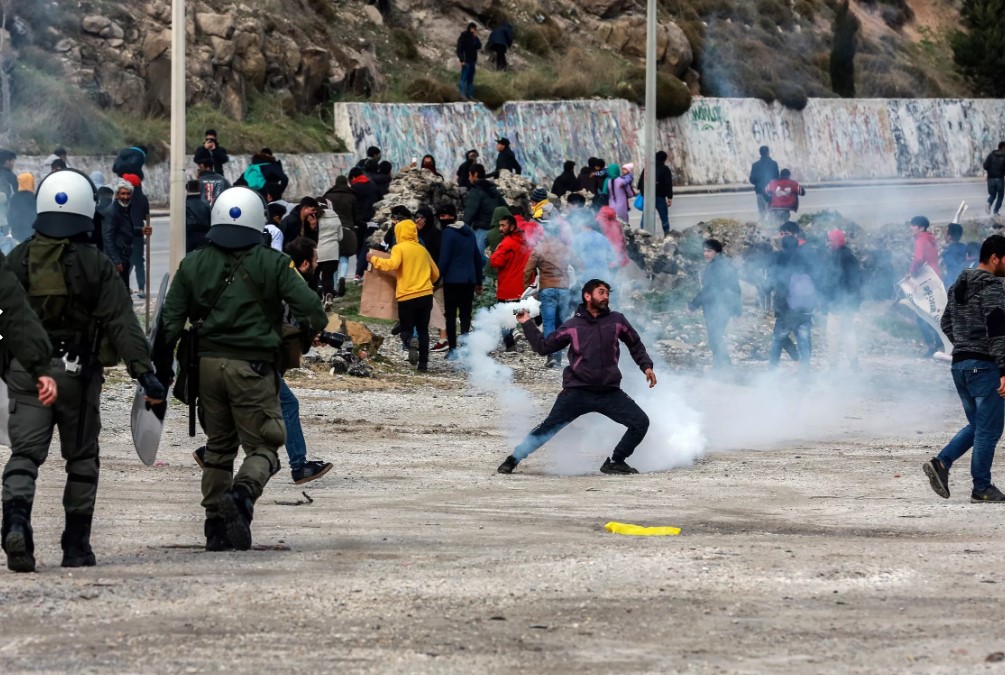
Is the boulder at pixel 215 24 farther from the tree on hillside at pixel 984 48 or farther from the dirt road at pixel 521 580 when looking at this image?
the dirt road at pixel 521 580

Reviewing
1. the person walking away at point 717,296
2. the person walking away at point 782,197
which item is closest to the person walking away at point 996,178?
the person walking away at point 782,197

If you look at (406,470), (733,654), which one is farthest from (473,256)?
(733,654)

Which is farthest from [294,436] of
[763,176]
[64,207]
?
[763,176]

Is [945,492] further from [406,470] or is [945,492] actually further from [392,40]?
[392,40]

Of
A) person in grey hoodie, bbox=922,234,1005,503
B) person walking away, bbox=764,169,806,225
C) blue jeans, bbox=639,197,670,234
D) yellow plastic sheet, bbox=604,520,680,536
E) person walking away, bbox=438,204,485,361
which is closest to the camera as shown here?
yellow plastic sheet, bbox=604,520,680,536

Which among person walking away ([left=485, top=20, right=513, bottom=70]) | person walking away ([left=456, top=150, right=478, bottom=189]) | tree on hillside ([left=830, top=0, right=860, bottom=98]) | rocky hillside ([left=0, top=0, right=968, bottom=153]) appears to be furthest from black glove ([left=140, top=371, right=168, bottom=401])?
person walking away ([left=485, top=20, right=513, bottom=70])

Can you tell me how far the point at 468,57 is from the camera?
4341cm

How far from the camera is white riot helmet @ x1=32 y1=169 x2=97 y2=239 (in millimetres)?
7589

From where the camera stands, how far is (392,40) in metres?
47.3

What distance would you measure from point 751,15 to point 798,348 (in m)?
31.4

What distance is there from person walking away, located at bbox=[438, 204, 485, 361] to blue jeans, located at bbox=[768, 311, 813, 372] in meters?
3.39

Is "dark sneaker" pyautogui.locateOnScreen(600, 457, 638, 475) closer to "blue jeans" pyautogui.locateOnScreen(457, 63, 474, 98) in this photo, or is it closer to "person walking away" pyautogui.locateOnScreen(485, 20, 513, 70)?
"blue jeans" pyautogui.locateOnScreen(457, 63, 474, 98)

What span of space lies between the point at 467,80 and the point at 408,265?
88.1ft

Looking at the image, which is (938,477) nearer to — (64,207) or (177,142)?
(64,207)
